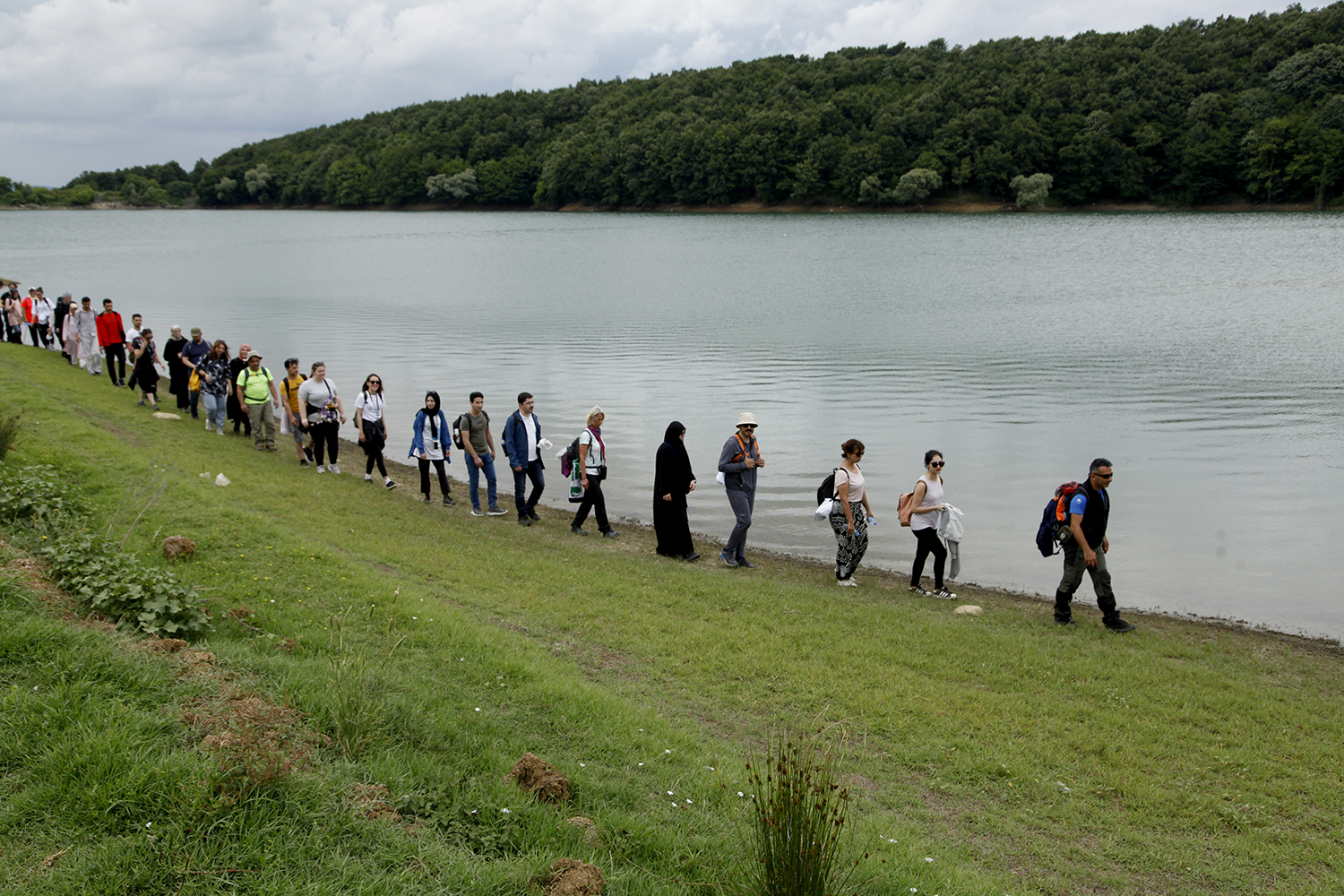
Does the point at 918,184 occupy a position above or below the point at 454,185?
below

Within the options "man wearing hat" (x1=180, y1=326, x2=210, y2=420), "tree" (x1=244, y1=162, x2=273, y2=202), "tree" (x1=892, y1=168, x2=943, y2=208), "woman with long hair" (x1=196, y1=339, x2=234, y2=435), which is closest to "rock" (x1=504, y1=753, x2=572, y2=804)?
"woman with long hair" (x1=196, y1=339, x2=234, y2=435)

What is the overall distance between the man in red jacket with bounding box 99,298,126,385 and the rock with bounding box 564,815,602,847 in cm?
1965

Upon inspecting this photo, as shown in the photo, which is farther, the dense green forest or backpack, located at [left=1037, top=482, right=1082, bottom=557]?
the dense green forest

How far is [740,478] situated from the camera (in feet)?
38.9

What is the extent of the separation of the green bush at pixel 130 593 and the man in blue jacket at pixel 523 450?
704 cm

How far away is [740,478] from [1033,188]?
82.3m

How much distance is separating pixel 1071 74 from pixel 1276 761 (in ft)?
334

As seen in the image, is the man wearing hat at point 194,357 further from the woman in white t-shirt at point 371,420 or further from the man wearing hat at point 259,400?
the woman in white t-shirt at point 371,420

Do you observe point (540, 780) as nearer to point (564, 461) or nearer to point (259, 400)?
point (564, 461)

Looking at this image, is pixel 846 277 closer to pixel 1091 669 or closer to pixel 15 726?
pixel 1091 669

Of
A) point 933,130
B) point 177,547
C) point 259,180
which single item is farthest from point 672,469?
point 259,180

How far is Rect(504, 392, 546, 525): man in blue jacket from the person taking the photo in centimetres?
1330

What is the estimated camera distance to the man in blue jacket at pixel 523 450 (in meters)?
13.3

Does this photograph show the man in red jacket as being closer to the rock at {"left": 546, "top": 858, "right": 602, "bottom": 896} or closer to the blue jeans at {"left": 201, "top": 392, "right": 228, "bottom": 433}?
the blue jeans at {"left": 201, "top": 392, "right": 228, "bottom": 433}
